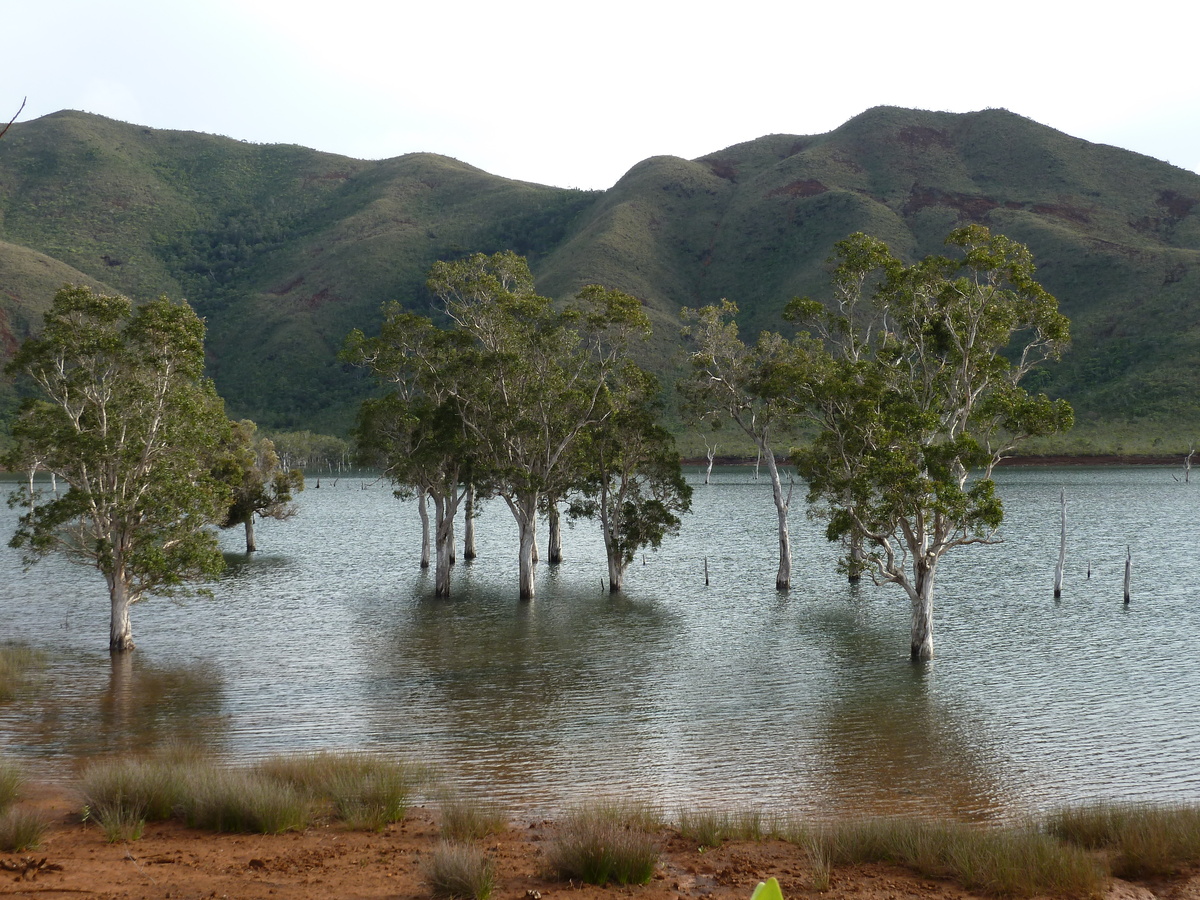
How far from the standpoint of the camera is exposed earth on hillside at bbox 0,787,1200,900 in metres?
10.8

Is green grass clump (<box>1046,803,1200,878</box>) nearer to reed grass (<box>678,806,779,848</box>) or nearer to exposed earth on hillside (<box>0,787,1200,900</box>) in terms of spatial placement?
exposed earth on hillside (<box>0,787,1200,900</box>)

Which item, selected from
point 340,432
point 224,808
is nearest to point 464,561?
point 224,808

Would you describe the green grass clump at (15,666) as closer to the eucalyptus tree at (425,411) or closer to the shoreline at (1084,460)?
the eucalyptus tree at (425,411)

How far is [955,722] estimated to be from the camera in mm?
21531

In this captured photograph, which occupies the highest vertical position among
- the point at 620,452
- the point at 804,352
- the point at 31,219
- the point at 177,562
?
the point at 31,219

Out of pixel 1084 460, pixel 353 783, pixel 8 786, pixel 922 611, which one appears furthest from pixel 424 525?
pixel 1084 460

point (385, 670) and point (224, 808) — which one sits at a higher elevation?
point (224, 808)

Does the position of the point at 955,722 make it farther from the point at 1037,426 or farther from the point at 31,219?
the point at 31,219

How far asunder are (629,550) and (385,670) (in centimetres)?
1884

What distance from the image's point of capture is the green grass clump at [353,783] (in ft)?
44.3

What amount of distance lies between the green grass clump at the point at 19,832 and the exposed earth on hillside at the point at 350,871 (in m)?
0.22

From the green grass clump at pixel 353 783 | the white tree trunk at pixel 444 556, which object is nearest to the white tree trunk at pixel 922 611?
the green grass clump at pixel 353 783

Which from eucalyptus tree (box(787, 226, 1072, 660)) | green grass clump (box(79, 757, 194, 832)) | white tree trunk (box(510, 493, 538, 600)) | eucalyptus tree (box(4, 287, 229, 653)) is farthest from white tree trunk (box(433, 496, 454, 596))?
green grass clump (box(79, 757, 194, 832))

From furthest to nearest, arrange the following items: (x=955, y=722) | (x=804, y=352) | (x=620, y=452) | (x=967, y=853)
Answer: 1. (x=620, y=452)
2. (x=804, y=352)
3. (x=955, y=722)
4. (x=967, y=853)
